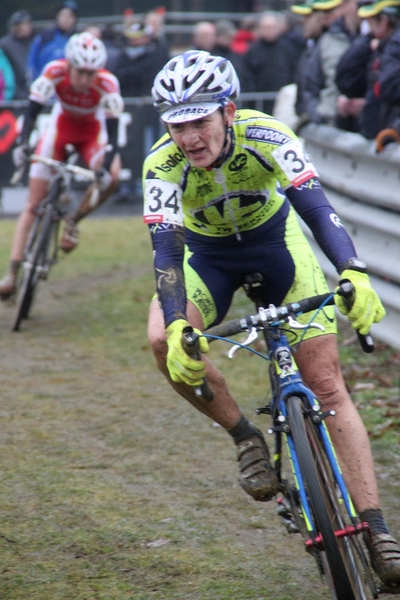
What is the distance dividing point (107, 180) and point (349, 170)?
2.38m

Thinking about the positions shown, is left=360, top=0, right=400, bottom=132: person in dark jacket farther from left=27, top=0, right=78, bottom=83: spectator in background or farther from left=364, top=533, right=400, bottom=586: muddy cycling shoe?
left=27, top=0, right=78, bottom=83: spectator in background

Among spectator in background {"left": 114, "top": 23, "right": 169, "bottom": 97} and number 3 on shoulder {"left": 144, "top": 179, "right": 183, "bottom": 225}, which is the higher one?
number 3 on shoulder {"left": 144, "top": 179, "right": 183, "bottom": 225}

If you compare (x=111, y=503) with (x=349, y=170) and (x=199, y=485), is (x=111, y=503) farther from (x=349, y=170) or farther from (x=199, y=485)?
(x=349, y=170)

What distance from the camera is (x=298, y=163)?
4.01 metres

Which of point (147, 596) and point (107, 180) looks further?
point (107, 180)

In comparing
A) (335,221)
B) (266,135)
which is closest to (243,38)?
(266,135)

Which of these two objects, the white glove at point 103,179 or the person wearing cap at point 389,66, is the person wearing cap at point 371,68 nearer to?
the person wearing cap at point 389,66

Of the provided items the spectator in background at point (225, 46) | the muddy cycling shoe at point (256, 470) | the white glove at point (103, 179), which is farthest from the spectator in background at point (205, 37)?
the muddy cycling shoe at point (256, 470)

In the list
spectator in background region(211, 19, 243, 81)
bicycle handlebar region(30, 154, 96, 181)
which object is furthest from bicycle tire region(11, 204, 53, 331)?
→ spectator in background region(211, 19, 243, 81)

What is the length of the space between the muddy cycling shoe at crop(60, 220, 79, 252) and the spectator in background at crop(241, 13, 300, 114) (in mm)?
6720

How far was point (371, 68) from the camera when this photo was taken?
8.05m

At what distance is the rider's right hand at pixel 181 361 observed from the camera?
363cm

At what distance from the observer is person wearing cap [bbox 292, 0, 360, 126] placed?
9.55 metres

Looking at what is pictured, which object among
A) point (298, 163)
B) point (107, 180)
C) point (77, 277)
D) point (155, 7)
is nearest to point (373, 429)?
point (298, 163)
